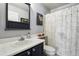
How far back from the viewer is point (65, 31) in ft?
5.56

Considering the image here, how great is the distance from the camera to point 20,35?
4.82ft

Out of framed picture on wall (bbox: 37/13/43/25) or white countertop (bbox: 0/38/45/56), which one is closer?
white countertop (bbox: 0/38/45/56)

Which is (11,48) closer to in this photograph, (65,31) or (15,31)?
(15,31)

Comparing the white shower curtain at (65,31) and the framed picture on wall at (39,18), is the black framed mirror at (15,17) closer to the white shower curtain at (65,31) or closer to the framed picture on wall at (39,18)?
the framed picture on wall at (39,18)

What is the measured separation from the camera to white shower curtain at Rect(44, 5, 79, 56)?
4.88ft

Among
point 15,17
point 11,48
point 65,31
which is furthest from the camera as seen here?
point 65,31

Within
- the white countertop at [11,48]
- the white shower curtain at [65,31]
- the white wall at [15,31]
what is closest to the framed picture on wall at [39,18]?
the white wall at [15,31]

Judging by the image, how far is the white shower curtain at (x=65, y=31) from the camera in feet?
4.88

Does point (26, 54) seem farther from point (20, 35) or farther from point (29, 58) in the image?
point (20, 35)

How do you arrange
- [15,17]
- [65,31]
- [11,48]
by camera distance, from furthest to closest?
1. [65,31]
2. [15,17]
3. [11,48]

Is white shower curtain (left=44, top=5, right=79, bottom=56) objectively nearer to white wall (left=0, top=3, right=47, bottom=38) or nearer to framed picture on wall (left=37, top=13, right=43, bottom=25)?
framed picture on wall (left=37, top=13, right=43, bottom=25)

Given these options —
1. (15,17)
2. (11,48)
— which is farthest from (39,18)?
(11,48)

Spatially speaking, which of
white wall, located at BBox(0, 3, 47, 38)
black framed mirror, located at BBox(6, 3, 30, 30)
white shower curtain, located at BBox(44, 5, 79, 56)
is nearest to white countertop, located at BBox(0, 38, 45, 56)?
white wall, located at BBox(0, 3, 47, 38)

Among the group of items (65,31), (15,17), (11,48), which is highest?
(15,17)
